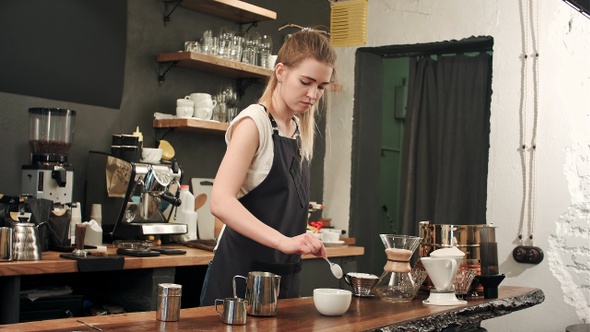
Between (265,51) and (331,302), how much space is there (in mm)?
3033

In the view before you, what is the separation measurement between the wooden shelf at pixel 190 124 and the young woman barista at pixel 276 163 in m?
1.80

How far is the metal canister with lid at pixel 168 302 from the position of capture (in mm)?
1984

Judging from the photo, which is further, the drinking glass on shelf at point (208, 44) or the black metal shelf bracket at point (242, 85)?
the black metal shelf bracket at point (242, 85)

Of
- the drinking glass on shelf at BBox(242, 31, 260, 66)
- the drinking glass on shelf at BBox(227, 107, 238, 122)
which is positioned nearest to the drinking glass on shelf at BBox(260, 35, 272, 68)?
the drinking glass on shelf at BBox(242, 31, 260, 66)

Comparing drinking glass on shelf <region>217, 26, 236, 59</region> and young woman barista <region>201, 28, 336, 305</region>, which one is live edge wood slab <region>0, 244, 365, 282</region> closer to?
young woman barista <region>201, 28, 336, 305</region>

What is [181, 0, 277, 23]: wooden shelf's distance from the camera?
4.65 m

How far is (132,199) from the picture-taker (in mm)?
4086

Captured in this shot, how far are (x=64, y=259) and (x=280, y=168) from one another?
4.33 feet

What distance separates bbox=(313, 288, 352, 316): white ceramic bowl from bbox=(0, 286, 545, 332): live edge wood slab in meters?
0.02

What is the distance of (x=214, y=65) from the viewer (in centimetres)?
463

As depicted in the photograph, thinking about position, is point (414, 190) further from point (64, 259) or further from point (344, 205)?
point (64, 259)

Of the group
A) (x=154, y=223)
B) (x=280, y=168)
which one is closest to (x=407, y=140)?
(x=154, y=223)

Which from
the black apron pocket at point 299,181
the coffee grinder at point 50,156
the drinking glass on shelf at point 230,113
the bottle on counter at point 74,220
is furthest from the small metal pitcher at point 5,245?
the drinking glass on shelf at point 230,113

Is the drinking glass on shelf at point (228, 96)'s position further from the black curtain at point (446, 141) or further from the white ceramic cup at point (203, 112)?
the black curtain at point (446, 141)
